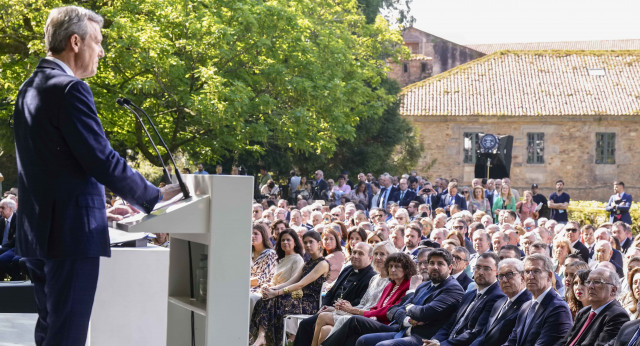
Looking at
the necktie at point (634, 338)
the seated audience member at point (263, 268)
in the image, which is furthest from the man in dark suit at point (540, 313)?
the seated audience member at point (263, 268)

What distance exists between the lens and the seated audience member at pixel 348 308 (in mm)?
8164

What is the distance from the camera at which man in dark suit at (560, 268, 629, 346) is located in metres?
5.70

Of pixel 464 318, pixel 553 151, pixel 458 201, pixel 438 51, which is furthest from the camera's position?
pixel 438 51

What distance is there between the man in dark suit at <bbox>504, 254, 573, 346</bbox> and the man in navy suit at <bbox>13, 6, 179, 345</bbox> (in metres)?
3.60

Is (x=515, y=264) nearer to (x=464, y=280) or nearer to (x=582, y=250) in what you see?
(x=464, y=280)

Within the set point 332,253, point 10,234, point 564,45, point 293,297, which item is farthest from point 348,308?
point 564,45

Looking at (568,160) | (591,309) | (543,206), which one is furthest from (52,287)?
(568,160)

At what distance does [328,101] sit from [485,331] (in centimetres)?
1497

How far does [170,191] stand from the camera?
3.73 m

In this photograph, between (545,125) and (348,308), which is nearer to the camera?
(348,308)

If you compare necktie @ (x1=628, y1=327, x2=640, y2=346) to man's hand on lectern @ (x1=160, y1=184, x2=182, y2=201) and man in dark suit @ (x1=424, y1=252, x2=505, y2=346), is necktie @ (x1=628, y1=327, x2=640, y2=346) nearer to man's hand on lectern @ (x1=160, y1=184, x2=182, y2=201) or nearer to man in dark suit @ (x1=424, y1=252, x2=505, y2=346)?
man in dark suit @ (x1=424, y1=252, x2=505, y2=346)

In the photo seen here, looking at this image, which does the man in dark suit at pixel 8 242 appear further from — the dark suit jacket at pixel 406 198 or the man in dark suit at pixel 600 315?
the dark suit jacket at pixel 406 198

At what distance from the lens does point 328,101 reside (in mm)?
21406

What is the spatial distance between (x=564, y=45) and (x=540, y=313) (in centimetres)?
6340
